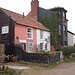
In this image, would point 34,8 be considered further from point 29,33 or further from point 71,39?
point 71,39

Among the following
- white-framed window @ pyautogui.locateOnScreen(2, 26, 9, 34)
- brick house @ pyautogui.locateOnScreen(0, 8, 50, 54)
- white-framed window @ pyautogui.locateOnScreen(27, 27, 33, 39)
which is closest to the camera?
brick house @ pyautogui.locateOnScreen(0, 8, 50, 54)

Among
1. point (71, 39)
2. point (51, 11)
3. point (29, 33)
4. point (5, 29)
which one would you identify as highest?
point (51, 11)

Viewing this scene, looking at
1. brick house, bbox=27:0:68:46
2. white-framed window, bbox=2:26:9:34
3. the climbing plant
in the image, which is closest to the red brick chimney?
brick house, bbox=27:0:68:46

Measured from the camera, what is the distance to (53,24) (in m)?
21.9

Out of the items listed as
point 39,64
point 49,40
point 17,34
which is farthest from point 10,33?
point 49,40

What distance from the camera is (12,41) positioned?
46.7ft

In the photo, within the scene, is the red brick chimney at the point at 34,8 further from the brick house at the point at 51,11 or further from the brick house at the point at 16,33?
the brick house at the point at 16,33

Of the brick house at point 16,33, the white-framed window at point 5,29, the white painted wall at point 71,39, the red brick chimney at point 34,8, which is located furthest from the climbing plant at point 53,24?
the white-framed window at point 5,29

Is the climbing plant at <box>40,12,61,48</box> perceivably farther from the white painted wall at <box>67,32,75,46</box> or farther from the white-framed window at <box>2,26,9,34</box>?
the white-framed window at <box>2,26,9,34</box>

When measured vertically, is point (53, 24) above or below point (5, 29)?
above

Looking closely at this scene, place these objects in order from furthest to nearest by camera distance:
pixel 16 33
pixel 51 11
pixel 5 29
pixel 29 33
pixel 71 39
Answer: pixel 71 39, pixel 51 11, pixel 29 33, pixel 5 29, pixel 16 33

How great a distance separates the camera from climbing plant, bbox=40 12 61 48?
21.5 meters

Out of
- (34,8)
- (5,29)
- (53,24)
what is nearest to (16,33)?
(5,29)

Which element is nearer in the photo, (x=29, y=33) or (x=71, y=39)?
(x=29, y=33)
